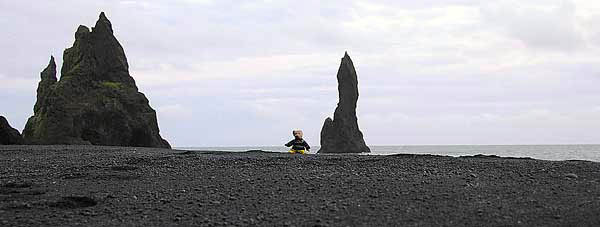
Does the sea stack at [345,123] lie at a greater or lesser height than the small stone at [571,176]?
greater

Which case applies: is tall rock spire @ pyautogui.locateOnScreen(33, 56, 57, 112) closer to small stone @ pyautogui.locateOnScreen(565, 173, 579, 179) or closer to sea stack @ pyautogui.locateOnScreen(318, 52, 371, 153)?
sea stack @ pyautogui.locateOnScreen(318, 52, 371, 153)

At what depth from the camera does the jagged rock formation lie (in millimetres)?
57344

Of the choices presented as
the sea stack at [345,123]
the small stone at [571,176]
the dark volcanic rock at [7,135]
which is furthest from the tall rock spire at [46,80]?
the small stone at [571,176]

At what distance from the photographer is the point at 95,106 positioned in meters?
60.4

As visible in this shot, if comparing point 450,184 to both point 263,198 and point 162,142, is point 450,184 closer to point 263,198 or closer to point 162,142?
point 263,198

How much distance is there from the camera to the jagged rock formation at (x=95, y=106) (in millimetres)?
57344

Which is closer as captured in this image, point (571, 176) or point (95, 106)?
point (571, 176)

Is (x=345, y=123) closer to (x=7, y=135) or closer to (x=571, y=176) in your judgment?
(x=7, y=135)

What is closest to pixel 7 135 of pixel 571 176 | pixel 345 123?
pixel 571 176

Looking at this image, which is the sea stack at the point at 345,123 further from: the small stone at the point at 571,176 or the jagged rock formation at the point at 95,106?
the small stone at the point at 571,176

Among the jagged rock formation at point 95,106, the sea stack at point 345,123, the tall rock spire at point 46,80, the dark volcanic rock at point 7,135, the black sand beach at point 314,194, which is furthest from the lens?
the sea stack at point 345,123

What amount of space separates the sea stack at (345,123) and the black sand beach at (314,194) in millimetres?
94987

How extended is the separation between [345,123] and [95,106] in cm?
6045

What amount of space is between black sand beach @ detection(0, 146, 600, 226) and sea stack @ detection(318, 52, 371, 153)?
9499 cm
